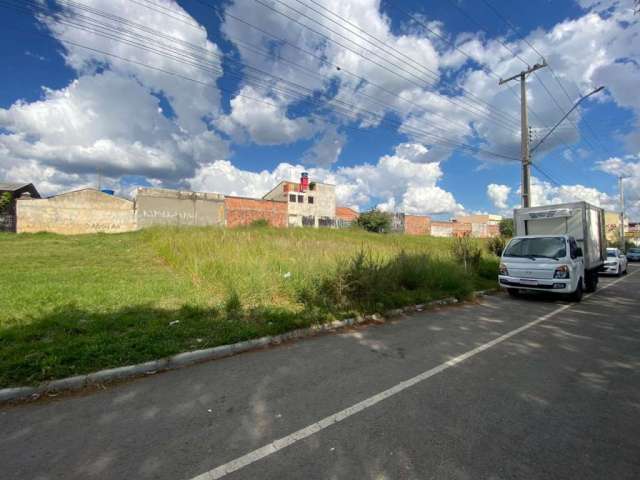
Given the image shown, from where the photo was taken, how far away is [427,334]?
18.7 ft

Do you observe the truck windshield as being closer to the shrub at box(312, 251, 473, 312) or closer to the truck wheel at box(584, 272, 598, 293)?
the shrub at box(312, 251, 473, 312)

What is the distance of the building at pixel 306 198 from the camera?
48219 millimetres

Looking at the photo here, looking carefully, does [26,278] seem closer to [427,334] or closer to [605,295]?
[427,334]

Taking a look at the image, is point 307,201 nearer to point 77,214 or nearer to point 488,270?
point 77,214

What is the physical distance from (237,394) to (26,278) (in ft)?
26.3

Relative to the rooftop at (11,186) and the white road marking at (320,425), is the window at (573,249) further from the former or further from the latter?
the rooftop at (11,186)

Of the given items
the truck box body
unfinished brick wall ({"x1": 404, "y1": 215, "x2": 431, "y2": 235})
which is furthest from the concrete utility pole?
unfinished brick wall ({"x1": 404, "y1": 215, "x2": 431, "y2": 235})

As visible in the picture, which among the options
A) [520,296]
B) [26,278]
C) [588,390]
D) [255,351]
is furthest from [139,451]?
[520,296]

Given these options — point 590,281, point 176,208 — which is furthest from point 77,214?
point 590,281

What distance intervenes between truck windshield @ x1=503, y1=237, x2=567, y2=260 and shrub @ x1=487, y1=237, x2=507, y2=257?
7835 mm

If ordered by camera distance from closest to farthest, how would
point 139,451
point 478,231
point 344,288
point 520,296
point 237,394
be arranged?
point 139,451, point 237,394, point 344,288, point 520,296, point 478,231

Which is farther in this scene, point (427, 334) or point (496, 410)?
point (427, 334)

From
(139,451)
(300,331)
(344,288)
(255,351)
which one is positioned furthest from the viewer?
(344,288)

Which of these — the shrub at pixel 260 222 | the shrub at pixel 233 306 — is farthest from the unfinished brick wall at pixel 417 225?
the shrub at pixel 233 306
